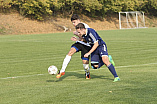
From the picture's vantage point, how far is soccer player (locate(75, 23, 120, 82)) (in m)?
9.11

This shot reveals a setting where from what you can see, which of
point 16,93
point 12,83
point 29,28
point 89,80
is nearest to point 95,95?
point 16,93

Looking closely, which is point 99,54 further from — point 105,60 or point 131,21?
point 131,21

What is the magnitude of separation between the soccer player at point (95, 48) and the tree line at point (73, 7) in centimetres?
4739

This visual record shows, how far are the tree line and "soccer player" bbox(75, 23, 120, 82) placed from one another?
155ft

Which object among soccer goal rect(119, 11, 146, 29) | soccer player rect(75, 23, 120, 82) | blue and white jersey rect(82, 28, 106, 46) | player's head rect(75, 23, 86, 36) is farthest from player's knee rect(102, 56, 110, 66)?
soccer goal rect(119, 11, 146, 29)

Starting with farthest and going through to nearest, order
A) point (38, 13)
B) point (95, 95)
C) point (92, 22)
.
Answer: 1. point (92, 22)
2. point (38, 13)
3. point (95, 95)

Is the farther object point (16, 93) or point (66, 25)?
point (66, 25)

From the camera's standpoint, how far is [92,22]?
69.8m

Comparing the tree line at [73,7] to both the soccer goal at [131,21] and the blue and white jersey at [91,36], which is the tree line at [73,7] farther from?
the blue and white jersey at [91,36]

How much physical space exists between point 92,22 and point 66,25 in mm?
9002

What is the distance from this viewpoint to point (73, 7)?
222 feet

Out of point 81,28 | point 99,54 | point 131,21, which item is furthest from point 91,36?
point 131,21

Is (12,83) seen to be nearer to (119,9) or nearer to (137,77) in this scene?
(137,77)

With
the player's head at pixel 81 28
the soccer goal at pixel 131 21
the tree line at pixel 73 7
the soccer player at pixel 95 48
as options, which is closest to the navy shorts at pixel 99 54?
the soccer player at pixel 95 48
